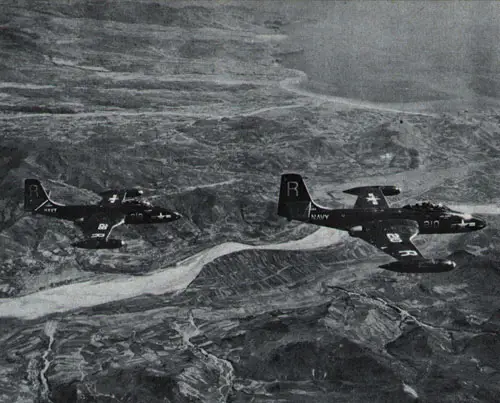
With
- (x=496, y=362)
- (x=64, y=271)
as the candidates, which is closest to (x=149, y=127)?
(x=64, y=271)

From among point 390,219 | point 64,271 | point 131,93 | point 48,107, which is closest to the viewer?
point 390,219

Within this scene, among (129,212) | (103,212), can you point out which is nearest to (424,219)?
(129,212)

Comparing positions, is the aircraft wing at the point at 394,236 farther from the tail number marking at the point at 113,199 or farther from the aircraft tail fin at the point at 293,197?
the tail number marking at the point at 113,199

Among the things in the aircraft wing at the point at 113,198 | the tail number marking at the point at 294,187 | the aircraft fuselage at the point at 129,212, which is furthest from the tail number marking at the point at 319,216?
the aircraft wing at the point at 113,198

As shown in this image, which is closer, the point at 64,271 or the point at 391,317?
the point at 391,317

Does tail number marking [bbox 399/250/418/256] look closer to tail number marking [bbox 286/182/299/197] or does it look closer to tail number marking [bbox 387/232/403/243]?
tail number marking [bbox 387/232/403/243]

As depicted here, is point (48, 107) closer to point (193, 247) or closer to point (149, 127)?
point (149, 127)

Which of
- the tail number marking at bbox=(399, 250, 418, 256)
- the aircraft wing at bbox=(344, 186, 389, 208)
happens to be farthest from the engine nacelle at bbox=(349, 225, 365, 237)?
the tail number marking at bbox=(399, 250, 418, 256)

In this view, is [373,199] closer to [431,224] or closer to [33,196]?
[431,224]
